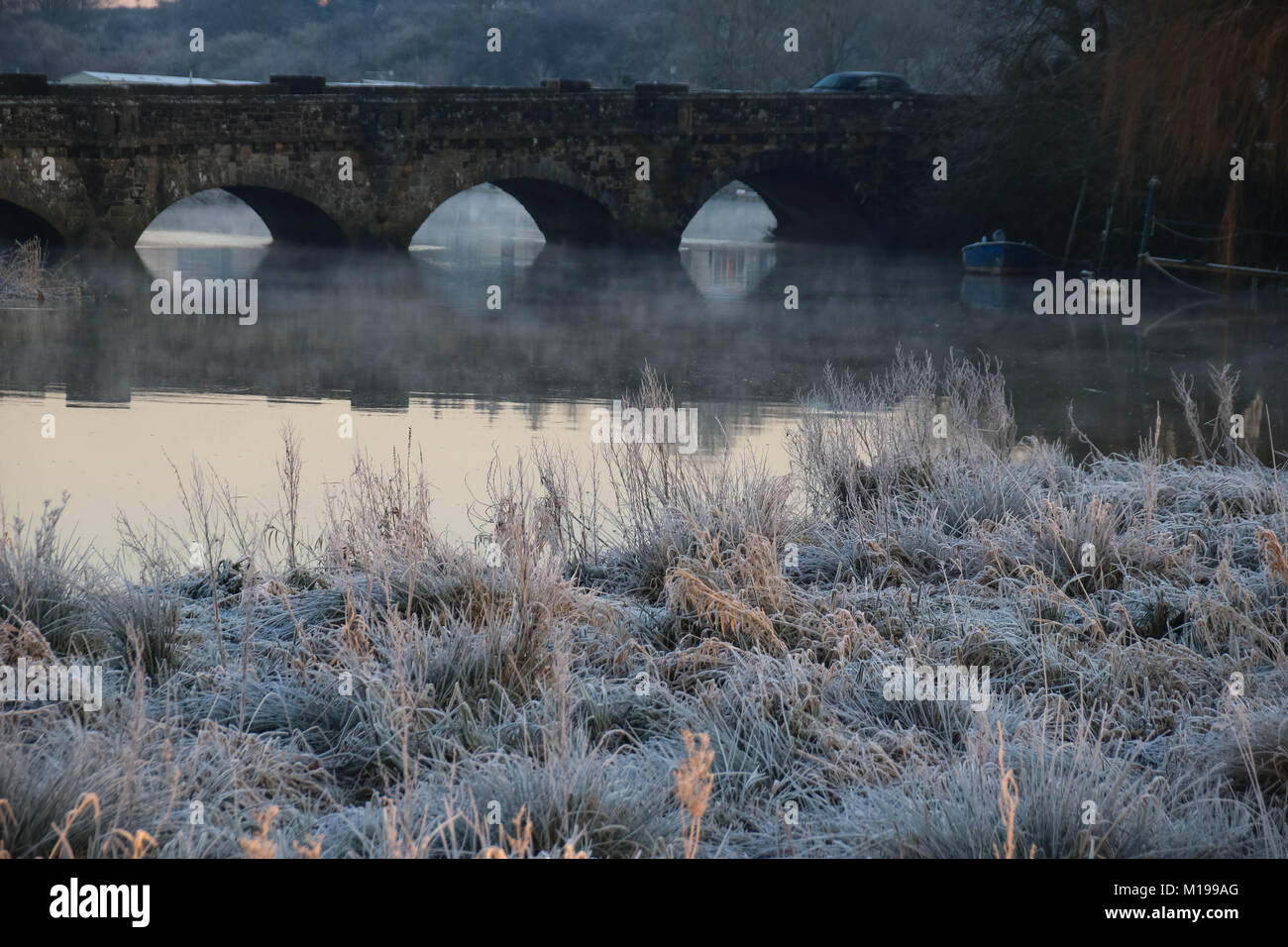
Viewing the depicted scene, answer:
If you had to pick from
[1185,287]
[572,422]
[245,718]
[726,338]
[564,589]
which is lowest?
[245,718]

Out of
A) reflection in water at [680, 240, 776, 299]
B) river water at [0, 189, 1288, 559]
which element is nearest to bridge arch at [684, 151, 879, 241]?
reflection in water at [680, 240, 776, 299]

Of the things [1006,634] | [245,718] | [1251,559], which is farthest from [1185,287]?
[245,718]

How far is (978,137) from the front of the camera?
2944 centimetres

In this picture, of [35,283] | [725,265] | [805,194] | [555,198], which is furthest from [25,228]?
[805,194]

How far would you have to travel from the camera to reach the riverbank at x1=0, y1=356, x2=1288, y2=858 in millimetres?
3727

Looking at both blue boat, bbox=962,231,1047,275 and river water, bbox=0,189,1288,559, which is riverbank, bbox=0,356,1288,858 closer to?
river water, bbox=0,189,1288,559

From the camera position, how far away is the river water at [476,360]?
955 cm

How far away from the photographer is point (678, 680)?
5160 mm

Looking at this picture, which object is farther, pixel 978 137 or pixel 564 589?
pixel 978 137

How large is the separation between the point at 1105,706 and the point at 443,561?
8.13ft

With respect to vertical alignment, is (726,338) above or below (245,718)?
above

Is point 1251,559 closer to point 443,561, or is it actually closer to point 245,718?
point 443,561

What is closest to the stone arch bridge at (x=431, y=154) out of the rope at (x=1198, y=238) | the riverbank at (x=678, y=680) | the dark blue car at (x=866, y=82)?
the dark blue car at (x=866, y=82)

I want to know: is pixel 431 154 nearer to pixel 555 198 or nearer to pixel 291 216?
pixel 291 216
